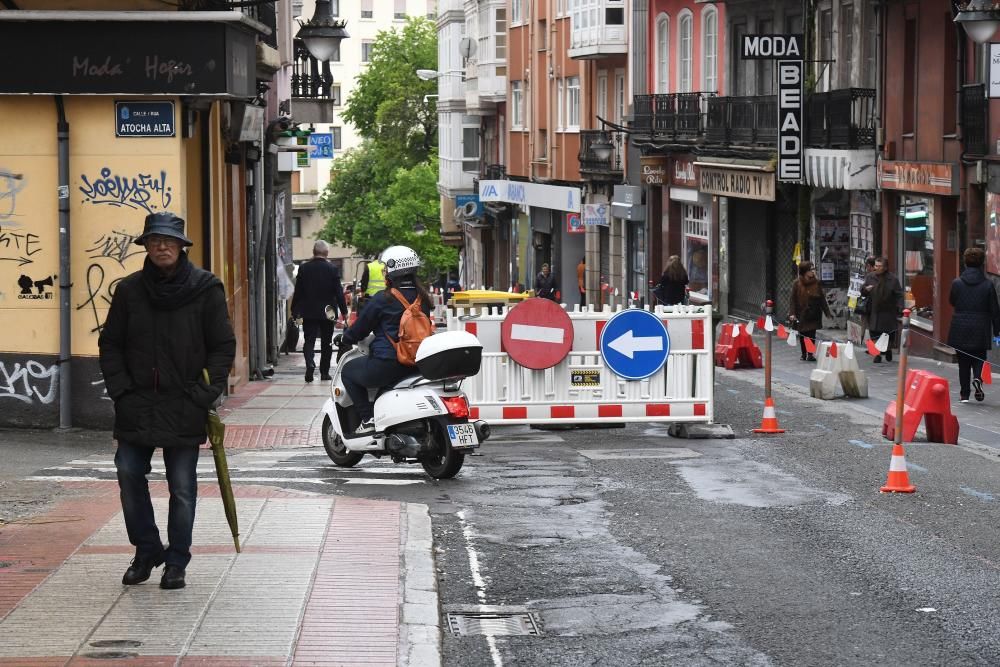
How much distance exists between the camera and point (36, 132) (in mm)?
14719

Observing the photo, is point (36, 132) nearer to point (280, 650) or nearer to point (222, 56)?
point (222, 56)

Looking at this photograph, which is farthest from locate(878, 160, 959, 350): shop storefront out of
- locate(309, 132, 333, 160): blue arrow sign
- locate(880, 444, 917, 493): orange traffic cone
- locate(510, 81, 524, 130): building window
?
locate(510, 81, 524, 130): building window

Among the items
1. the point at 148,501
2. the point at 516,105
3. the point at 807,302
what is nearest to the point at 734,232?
the point at 807,302

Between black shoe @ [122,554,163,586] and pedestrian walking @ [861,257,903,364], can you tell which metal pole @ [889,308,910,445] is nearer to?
black shoe @ [122,554,163,586]

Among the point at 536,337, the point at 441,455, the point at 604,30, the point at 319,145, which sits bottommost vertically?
the point at 441,455

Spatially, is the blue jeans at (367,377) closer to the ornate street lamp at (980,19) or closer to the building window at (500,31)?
the ornate street lamp at (980,19)

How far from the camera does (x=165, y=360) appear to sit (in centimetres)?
795

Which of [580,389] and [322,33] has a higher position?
[322,33]

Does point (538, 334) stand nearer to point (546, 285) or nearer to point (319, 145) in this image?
point (319, 145)

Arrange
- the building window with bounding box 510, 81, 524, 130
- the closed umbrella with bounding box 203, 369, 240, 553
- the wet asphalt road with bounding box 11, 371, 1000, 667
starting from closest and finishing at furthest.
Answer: the wet asphalt road with bounding box 11, 371, 1000, 667
the closed umbrella with bounding box 203, 369, 240, 553
the building window with bounding box 510, 81, 524, 130

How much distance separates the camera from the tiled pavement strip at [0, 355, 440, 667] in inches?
272

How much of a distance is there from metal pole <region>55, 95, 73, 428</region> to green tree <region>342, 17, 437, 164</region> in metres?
77.7

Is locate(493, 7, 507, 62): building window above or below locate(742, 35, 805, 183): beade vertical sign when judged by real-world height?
above

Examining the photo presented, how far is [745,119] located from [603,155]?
463 inches
